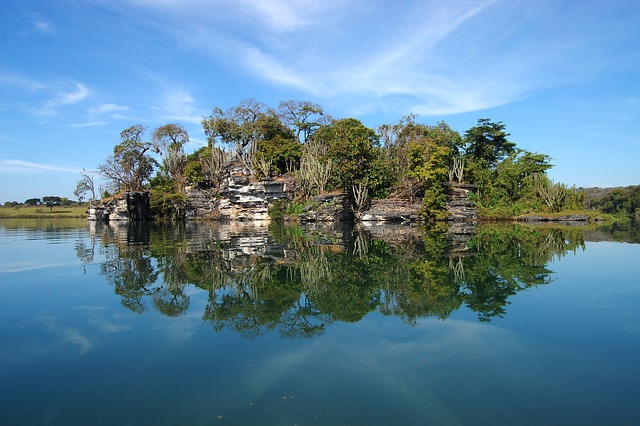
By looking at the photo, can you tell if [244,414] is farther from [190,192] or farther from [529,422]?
[190,192]

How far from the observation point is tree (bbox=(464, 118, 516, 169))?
43.5m

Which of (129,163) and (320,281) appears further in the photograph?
(129,163)

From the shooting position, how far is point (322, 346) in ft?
16.6

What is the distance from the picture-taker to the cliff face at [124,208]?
46438 millimetres

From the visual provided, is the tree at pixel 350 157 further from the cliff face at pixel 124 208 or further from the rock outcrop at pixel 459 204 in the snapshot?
the cliff face at pixel 124 208

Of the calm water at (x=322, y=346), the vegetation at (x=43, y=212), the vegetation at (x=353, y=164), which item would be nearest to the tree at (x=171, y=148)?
the vegetation at (x=353, y=164)

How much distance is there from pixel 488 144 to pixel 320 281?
40507 millimetres

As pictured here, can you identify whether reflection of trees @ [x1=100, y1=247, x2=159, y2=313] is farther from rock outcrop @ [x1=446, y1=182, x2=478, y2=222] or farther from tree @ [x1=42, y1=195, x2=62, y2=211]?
tree @ [x1=42, y1=195, x2=62, y2=211]

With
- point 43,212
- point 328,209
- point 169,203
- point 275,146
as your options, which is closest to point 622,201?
point 328,209

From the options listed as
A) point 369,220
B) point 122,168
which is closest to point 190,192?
point 122,168

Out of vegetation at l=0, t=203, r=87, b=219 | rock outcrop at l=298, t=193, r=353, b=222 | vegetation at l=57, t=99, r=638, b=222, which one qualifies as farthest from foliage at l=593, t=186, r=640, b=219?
vegetation at l=0, t=203, r=87, b=219

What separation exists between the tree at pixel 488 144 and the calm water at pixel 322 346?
35997mm

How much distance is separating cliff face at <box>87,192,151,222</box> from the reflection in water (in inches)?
1379

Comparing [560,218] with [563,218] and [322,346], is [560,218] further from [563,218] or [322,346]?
[322,346]
